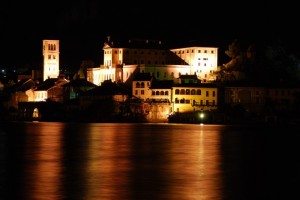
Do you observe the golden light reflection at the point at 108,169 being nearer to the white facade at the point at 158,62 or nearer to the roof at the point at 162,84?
the roof at the point at 162,84

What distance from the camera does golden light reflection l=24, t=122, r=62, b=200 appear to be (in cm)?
2255

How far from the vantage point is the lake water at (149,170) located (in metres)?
22.6

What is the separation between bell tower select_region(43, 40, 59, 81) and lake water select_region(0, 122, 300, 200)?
52.6m

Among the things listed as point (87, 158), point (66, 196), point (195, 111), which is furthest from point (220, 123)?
point (66, 196)

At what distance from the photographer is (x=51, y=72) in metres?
99.8

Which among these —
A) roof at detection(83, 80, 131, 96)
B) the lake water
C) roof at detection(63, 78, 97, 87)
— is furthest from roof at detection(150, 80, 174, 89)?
the lake water

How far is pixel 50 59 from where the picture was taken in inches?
3917

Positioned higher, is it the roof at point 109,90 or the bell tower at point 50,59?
the bell tower at point 50,59

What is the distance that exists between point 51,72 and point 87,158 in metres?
66.3

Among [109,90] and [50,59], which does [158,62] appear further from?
[50,59]

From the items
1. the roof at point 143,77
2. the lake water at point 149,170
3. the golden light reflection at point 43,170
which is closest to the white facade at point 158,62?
the roof at point 143,77

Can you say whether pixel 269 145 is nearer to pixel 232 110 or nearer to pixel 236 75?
pixel 232 110

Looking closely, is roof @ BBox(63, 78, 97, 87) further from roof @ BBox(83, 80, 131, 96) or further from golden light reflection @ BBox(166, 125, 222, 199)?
golden light reflection @ BBox(166, 125, 222, 199)

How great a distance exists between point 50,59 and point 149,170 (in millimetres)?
71970
